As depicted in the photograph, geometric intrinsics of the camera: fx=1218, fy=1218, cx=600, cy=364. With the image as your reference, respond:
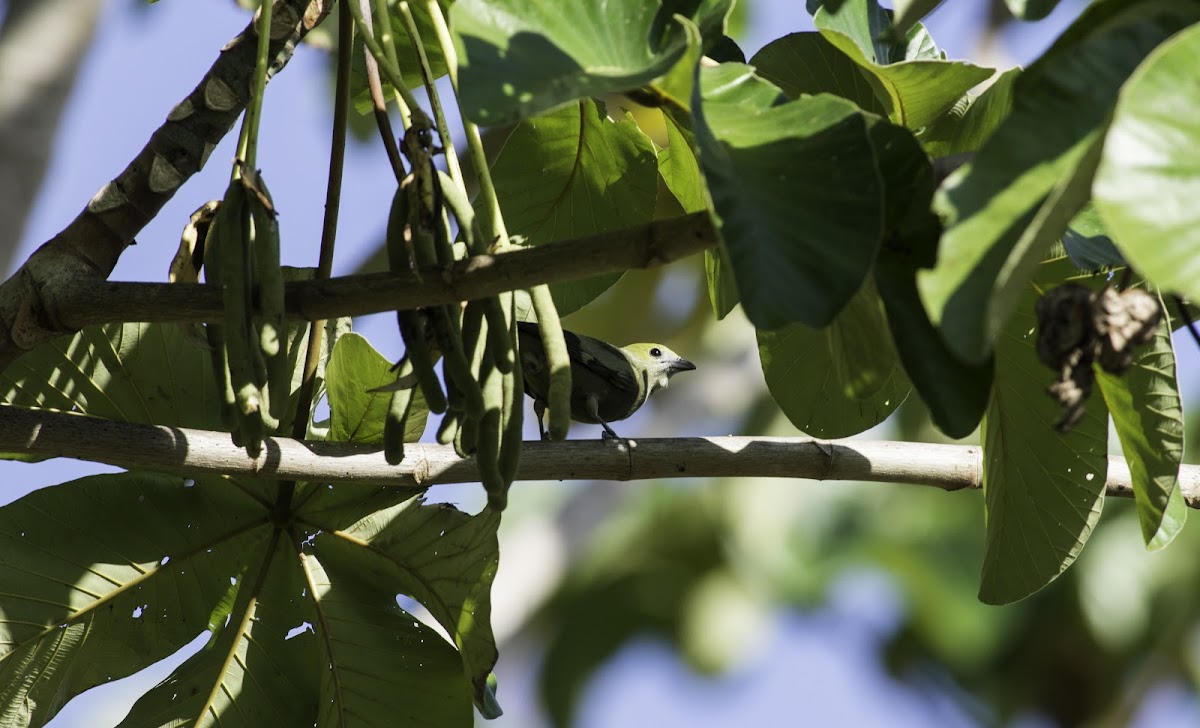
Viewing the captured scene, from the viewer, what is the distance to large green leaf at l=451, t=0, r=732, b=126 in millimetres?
1193

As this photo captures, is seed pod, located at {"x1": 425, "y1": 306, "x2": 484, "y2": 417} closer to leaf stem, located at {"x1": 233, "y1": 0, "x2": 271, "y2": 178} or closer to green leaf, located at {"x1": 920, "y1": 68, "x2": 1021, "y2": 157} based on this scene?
leaf stem, located at {"x1": 233, "y1": 0, "x2": 271, "y2": 178}

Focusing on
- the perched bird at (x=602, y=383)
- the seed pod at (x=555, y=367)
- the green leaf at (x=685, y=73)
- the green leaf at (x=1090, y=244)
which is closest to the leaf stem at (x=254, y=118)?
the seed pod at (x=555, y=367)

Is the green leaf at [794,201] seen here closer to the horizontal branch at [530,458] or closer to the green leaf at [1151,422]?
the green leaf at [1151,422]

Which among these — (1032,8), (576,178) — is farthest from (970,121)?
(576,178)

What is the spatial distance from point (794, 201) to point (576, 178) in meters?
1.11

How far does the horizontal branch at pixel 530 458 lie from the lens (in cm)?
175

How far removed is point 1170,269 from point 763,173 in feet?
1.42

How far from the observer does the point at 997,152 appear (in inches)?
43.4

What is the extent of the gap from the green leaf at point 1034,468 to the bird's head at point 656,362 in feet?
6.57

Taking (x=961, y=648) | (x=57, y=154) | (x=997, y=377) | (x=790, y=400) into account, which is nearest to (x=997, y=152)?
(x=997, y=377)

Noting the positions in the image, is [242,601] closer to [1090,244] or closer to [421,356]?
[421,356]

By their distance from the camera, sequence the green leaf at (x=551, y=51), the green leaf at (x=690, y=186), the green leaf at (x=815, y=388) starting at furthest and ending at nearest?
the green leaf at (x=815, y=388), the green leaf at (x=690, y=186), the green leaf at (x=551, y=51)

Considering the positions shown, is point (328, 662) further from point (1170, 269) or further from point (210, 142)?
point (1170, 269)

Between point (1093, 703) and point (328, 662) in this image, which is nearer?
point (328, 662)
